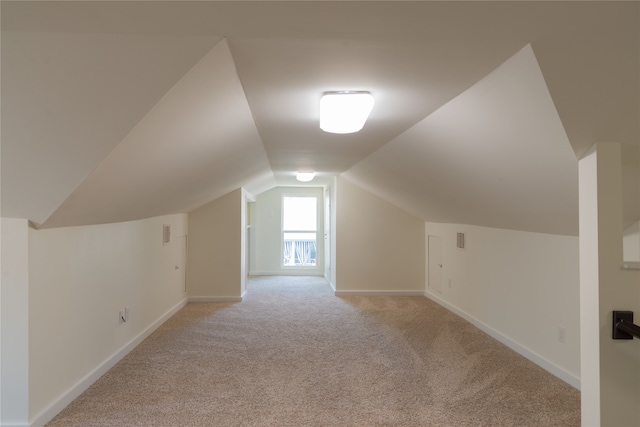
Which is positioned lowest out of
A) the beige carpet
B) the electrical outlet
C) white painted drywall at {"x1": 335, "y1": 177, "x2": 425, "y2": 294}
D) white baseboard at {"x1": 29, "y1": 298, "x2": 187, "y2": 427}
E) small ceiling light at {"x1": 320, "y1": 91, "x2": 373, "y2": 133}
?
A: the beige carpet

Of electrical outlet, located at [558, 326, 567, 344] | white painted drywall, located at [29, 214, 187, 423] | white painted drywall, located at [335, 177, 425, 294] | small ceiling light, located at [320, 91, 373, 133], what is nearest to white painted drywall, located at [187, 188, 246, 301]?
white painted drywall, located at [29, 214, 187, 423]

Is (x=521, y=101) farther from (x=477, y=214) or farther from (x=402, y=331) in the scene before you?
(x=402, y=331)

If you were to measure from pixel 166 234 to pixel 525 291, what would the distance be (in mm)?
4005

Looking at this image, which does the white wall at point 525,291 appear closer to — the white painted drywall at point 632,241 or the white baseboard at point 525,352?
the white baseboard at point 525,352

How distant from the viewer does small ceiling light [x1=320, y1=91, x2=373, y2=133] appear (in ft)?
6.55

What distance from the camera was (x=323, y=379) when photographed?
297 centimetres

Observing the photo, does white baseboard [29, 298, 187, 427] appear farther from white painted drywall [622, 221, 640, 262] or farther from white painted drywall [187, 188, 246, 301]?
white painted drywall [622, 221, 640, 262]

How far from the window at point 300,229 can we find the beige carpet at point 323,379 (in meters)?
3.76

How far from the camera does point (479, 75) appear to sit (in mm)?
1726

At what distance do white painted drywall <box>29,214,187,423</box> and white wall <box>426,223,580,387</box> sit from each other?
366cm

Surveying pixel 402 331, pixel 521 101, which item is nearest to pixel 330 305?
pixel 402 331

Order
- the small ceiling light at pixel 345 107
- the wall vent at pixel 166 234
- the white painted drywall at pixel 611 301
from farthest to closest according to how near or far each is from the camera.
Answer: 1. the wall vent at pixel 166 234
2. the small ceiling light at pixel 345 107
3. the white painted drywall at pixel 611 301

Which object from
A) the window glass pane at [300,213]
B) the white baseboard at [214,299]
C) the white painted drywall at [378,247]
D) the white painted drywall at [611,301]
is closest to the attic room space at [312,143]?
the white painted drywall at [611,301]

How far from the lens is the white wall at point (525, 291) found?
9.55 feet
